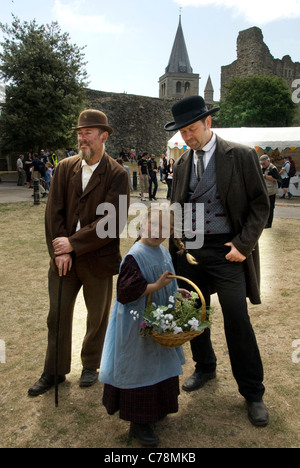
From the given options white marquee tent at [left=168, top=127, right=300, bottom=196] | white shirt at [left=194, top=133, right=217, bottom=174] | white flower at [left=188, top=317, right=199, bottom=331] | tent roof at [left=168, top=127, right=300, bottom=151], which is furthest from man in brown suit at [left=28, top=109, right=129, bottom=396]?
tent roof at [left=168, top=127, right=300, bottom=151]

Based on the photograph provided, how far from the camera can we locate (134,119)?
41344mm

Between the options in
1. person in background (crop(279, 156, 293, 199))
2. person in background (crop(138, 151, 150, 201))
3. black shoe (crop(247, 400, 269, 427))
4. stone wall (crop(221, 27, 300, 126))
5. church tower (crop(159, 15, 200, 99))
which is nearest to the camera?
black shoe (crop(247, 400, 269, 427))

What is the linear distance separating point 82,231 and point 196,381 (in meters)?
1.42

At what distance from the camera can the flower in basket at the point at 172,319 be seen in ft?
7.29

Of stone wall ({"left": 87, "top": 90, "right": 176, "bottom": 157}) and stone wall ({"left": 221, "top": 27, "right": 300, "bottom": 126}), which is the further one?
stone wall ({"left": 221, "top": 27, "right": 300, "bottom": 126})

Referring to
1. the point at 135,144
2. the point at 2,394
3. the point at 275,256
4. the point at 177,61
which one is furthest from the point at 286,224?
the point at 177,61

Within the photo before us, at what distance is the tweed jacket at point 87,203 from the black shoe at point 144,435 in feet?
3.49

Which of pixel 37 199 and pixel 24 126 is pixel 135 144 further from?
pixel 37 199

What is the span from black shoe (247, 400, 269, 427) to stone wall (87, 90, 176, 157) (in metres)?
38.2

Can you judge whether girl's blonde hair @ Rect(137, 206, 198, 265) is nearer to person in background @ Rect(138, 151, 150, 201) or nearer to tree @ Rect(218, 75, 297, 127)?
person in background @ Rect(138, 151, 150, 201)

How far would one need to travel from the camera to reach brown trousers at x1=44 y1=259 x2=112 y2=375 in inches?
118

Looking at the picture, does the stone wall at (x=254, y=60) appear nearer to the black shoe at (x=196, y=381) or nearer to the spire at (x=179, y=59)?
the black shoe at (x=196, y=381)

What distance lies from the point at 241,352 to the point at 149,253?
0.92 m

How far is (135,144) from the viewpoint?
137ft
